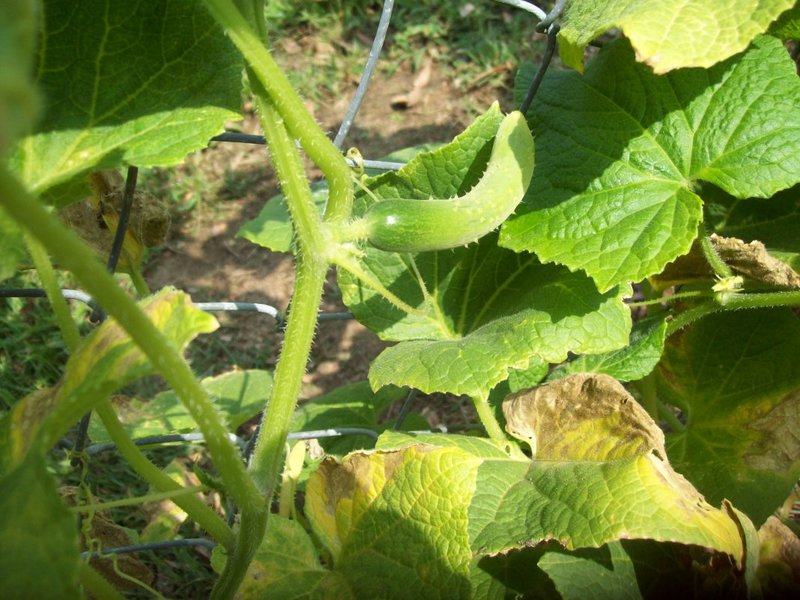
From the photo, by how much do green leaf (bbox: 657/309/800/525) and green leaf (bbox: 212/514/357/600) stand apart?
0.78 meters

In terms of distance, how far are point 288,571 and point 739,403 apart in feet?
3.23

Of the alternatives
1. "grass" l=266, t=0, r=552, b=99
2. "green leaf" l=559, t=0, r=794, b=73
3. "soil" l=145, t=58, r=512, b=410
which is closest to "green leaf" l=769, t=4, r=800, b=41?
"green leaf" l=559, t=0, r=794, b=73

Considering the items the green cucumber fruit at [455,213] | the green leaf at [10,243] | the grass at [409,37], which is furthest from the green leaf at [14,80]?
the grass at [409,37]

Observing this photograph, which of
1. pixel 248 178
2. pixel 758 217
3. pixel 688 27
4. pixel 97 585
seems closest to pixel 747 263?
pixel 758 217

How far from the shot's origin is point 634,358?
5.00ft

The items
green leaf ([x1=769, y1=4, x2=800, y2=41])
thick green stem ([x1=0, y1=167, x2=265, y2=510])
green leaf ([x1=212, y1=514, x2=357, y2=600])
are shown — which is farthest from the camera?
green leaf ([x1=769, y1=4, x2=800, y2=41])

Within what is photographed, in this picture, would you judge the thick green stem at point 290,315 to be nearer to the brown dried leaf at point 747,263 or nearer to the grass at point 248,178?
the brown dried leaf at point 747,263

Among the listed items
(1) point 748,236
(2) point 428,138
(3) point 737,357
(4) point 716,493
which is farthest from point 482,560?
(2) point 428,138

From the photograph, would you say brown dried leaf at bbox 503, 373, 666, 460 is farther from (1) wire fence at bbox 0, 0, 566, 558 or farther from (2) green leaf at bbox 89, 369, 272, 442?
(2) green leaf at bbox 89, 369, 272, 442

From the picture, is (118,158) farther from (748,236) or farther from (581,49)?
(748,236)

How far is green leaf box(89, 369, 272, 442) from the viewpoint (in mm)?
1995

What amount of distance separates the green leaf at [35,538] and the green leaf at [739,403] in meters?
1.24

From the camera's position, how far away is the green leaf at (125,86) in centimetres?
118

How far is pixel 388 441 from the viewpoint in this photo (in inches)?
55.3
